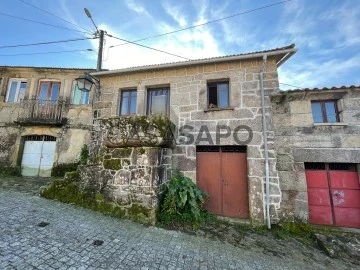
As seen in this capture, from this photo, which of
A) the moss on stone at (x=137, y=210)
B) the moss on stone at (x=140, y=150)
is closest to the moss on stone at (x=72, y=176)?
the moss on stone at (x=137, y=210)

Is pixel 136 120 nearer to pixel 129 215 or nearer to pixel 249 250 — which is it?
pixel 129 215

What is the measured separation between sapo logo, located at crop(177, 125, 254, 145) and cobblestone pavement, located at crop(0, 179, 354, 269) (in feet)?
9.05

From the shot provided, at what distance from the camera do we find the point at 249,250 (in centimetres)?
356

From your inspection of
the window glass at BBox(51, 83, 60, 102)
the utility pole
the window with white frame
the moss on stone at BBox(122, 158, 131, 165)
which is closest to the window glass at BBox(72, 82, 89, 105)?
the window glass at BBox(51, 83, 60, 102)

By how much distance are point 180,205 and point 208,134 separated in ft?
7.72

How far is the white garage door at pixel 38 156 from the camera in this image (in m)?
8.38

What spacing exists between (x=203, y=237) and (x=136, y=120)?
3.08 meters

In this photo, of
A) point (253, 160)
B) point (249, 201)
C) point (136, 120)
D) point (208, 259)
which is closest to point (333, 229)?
point (249, 201)

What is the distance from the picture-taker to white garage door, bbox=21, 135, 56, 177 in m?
8.38

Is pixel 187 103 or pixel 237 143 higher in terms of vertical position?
pixel 187 103

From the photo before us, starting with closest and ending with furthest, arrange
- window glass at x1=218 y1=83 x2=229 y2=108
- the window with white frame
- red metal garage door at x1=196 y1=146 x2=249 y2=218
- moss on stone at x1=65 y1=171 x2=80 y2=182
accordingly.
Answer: moss on stone at x1=65 y1=171 x2=80 y2=182
red metal garage door at x1=196 y1=146 x2=249 y2=218
window glass at x1=218 y1=83 x2=229 y2=108
the window with white frame

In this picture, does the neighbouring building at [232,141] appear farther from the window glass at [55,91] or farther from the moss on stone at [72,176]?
the window glass at [55,91]

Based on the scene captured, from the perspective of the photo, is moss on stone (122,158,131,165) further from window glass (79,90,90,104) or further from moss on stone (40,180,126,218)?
window glass (79,90,90,104)

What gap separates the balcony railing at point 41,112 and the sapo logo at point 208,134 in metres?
6.32
